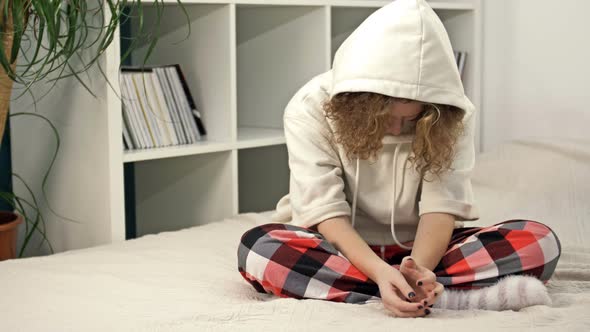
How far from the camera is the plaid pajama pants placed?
133cm

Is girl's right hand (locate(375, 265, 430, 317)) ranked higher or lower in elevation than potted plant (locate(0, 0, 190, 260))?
lower

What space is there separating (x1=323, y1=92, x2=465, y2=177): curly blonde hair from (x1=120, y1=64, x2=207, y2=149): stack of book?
0.61 meters

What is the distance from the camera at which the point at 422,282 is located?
1230 mm

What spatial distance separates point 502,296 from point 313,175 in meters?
0.35

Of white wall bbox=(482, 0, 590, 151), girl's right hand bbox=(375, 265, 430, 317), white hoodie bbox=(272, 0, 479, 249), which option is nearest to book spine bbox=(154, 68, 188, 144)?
white hoodie bbox=(272, 0, 479, 249)

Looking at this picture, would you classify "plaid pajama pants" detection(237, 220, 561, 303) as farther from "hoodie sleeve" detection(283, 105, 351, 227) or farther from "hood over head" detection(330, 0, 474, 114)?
"hood over head" detection(330, 0, 474, 114)

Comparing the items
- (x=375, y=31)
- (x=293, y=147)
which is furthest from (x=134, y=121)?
(x=375, y=31)

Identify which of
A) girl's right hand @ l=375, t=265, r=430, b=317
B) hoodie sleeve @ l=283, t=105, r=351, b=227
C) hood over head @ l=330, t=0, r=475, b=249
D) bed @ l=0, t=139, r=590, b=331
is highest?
hood over head @ l=330, t=0, r=475, b=249

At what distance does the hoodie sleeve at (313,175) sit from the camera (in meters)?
1.42

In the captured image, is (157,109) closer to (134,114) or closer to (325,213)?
(134,114)

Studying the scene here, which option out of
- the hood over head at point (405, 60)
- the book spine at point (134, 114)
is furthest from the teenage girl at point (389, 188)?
the book spine at point (134, 114)

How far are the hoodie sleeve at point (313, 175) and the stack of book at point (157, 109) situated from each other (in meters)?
0.53

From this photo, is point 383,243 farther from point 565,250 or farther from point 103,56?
Result: point 103,56

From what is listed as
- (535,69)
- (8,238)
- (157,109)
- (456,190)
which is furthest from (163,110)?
(535,69)
